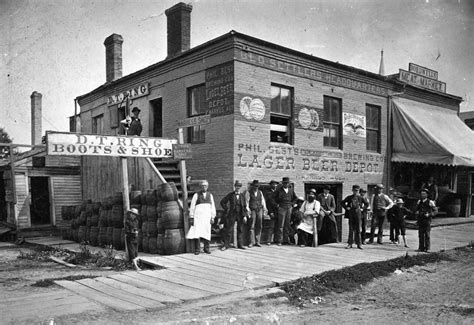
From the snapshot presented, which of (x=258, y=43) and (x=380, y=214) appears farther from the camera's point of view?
(x=258, y=43)

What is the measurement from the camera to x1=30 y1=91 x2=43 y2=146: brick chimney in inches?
1168

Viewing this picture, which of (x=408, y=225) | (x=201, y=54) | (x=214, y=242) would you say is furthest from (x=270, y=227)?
(x=408, y=225)

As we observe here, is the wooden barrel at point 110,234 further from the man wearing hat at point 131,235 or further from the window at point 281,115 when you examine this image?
the window at point 281,115

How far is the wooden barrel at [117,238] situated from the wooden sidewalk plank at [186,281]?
11.5 feet

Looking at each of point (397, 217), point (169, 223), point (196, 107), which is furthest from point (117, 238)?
point (397, 217)

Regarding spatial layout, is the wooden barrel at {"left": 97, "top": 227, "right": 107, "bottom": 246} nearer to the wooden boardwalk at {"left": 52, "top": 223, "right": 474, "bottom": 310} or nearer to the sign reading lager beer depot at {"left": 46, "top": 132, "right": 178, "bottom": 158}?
the sign reading lager beer depot at {"left": 46, "top": 132, "right": 178, "bottom": 158}

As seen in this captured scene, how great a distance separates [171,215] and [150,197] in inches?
35.3

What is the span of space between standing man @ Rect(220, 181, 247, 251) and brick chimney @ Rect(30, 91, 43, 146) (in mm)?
23932

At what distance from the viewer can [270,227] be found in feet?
37.4

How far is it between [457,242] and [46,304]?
1164 cm

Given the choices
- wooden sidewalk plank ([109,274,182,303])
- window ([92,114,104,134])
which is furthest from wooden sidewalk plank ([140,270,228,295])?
window ([92,114,104,134])

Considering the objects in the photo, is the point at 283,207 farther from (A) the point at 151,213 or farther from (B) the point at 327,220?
(A) the point at 151,213

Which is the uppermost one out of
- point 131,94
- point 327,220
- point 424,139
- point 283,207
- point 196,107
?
point 131,94

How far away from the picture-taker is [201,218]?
32.1ft
